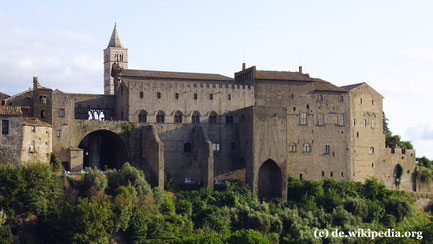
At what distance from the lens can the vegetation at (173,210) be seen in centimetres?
4834

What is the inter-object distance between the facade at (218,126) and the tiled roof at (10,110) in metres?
3.13

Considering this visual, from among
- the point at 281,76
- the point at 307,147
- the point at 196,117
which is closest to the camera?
the point at 196,117

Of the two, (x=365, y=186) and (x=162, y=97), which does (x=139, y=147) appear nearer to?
(x=162, y=97)

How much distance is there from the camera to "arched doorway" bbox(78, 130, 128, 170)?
2375 inches

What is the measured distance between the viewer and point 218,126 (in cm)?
6369

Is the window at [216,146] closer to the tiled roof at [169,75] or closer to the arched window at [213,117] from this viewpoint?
the arched window at [213,117]

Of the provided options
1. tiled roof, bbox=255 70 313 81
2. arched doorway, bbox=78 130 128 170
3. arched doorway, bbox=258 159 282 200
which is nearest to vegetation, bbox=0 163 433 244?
arched doorway, bbox=258 159 282 200

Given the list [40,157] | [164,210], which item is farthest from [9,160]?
[164,210]

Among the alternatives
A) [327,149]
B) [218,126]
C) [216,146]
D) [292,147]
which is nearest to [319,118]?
[327,149]

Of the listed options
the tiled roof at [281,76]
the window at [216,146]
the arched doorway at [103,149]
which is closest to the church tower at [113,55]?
the arched doorway at [103,149]

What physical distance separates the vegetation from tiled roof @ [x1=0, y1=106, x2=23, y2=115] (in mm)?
4557

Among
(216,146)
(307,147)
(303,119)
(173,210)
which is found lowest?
(173,210)

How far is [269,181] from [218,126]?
693 cm

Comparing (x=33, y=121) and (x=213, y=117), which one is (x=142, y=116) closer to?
(x=213, y=117)
